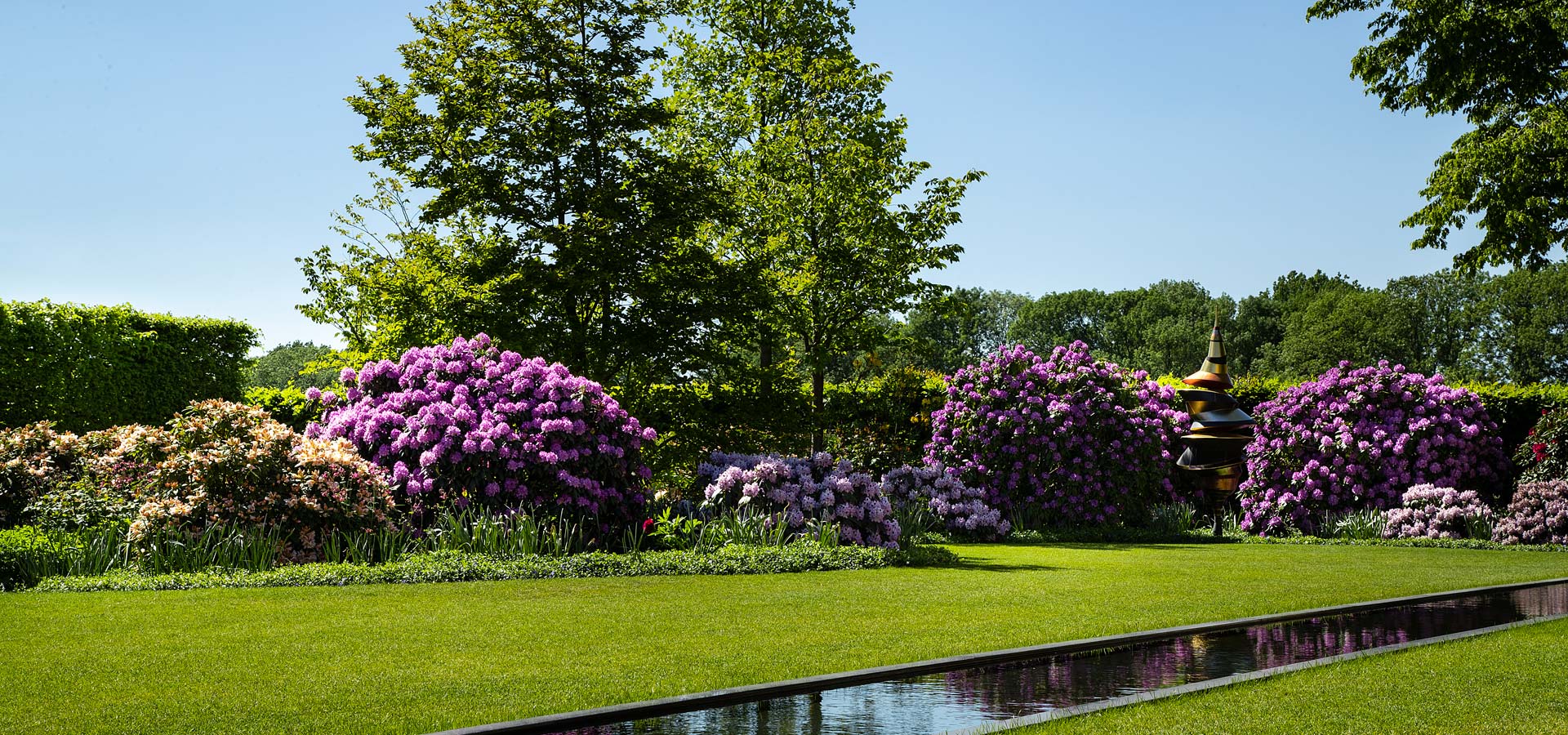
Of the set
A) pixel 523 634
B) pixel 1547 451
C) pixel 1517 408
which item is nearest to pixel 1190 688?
pixel 523 634

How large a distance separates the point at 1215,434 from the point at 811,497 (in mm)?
9921

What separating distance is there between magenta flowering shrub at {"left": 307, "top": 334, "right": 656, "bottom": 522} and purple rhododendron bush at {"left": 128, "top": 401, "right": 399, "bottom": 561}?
0.79 meters

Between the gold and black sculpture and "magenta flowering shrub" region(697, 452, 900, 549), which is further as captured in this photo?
the gold and black sculpture

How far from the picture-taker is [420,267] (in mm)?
16906

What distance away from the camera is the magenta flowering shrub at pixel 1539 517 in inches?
687

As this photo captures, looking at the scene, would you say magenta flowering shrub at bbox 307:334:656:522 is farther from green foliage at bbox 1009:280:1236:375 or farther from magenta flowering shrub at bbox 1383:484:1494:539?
green foliage at bbox 1009:280:1236:375

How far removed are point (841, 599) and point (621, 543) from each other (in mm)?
4638

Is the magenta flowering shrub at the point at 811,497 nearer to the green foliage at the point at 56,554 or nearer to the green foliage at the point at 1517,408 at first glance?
the green foliage at the point at 56,554

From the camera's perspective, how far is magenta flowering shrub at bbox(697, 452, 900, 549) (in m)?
14.8

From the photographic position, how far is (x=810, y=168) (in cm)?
2225

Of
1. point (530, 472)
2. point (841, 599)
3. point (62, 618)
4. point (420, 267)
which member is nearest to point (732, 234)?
point (420, 267)

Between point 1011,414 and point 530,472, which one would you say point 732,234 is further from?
point 530,472

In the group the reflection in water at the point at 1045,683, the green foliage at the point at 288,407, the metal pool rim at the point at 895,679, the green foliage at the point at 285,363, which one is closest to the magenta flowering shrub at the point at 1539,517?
the reflection in water at the point at 1045,683

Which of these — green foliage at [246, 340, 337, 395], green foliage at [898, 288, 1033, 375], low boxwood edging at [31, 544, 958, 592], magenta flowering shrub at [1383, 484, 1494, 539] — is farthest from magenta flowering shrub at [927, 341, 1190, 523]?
green foliage at [246, 340, 337, 395]
